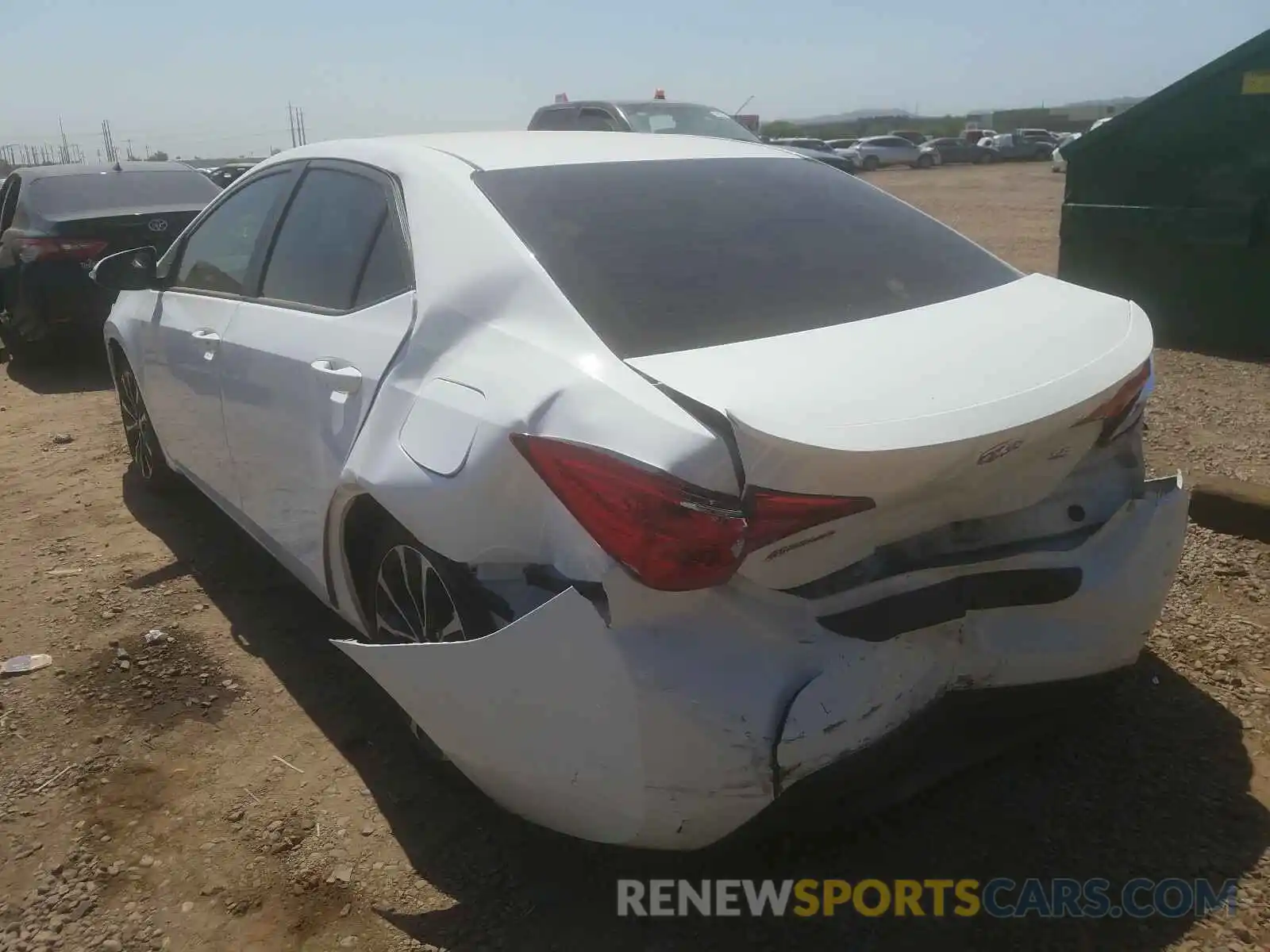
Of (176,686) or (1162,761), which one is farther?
(176,686)

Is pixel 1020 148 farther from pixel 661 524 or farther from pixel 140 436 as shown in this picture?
pixel 661 524

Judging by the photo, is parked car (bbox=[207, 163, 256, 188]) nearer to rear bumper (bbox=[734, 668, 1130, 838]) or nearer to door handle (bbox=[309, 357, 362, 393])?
door handle (bbox=[309, 357, 362, 393])

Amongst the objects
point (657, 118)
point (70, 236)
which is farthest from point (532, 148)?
point (657, 118)

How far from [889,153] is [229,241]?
42.4m

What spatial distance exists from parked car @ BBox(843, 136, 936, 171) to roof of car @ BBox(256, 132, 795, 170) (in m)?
41.3

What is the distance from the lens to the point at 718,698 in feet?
6.11

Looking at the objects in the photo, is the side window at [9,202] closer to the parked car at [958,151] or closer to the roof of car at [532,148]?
the roof of car at [532,148]

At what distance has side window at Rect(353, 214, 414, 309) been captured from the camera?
106 inches

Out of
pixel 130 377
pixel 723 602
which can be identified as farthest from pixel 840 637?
pixel 130 377

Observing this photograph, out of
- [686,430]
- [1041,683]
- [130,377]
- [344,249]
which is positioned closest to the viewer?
[686,430]

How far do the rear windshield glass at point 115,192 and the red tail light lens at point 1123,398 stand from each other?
7269 mm

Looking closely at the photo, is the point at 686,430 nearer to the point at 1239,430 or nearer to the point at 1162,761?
the point at 1162,761

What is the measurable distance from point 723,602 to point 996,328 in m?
0.96

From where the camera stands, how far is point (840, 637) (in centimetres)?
195
